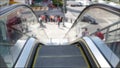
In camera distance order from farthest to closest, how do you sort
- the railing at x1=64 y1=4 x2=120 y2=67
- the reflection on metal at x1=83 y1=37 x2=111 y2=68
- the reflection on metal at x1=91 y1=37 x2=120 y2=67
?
the railing at x1=64 y1=4 x2=120 y2=67 → the reflection on metal at x1=83 y1=37 x2=111 y2=68 → the reflection on metal at x1=91 y1=37 x2=120 y2=67

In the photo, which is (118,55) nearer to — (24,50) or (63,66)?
(63,66)

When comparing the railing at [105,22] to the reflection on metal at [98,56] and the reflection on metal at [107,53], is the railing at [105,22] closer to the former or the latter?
the reflection on metal at [107,53]

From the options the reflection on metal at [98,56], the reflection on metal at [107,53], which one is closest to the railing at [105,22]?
the reflection on metal at [107,53]

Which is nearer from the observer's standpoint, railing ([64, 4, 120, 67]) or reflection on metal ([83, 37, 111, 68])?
reflection on metal ([83, 37, 111, 68])

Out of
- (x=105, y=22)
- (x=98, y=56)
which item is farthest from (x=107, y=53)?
(x=105, y=22)

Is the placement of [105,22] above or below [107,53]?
below

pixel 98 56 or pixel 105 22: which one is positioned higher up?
pixel 98 56

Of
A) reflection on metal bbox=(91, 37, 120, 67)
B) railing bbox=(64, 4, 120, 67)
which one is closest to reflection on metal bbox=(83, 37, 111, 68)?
reflection on metal bbox=(91, 37, 120, 67)

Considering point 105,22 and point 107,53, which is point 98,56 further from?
point 105,22

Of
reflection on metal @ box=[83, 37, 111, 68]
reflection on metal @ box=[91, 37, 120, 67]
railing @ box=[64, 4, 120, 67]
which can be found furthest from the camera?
railing @ box=[64, 4, 120, 67]

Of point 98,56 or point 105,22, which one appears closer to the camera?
point 98,56

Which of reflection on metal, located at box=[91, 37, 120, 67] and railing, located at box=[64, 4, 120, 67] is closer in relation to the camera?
reflection on metal, located at box=[91, 37, 120, 67]

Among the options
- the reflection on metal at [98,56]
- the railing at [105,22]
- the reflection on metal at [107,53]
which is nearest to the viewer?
the reflection on metal at [107,53]

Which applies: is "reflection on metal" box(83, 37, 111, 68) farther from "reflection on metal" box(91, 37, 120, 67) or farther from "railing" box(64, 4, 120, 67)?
"railing" box(64, 4, 120, 67)
